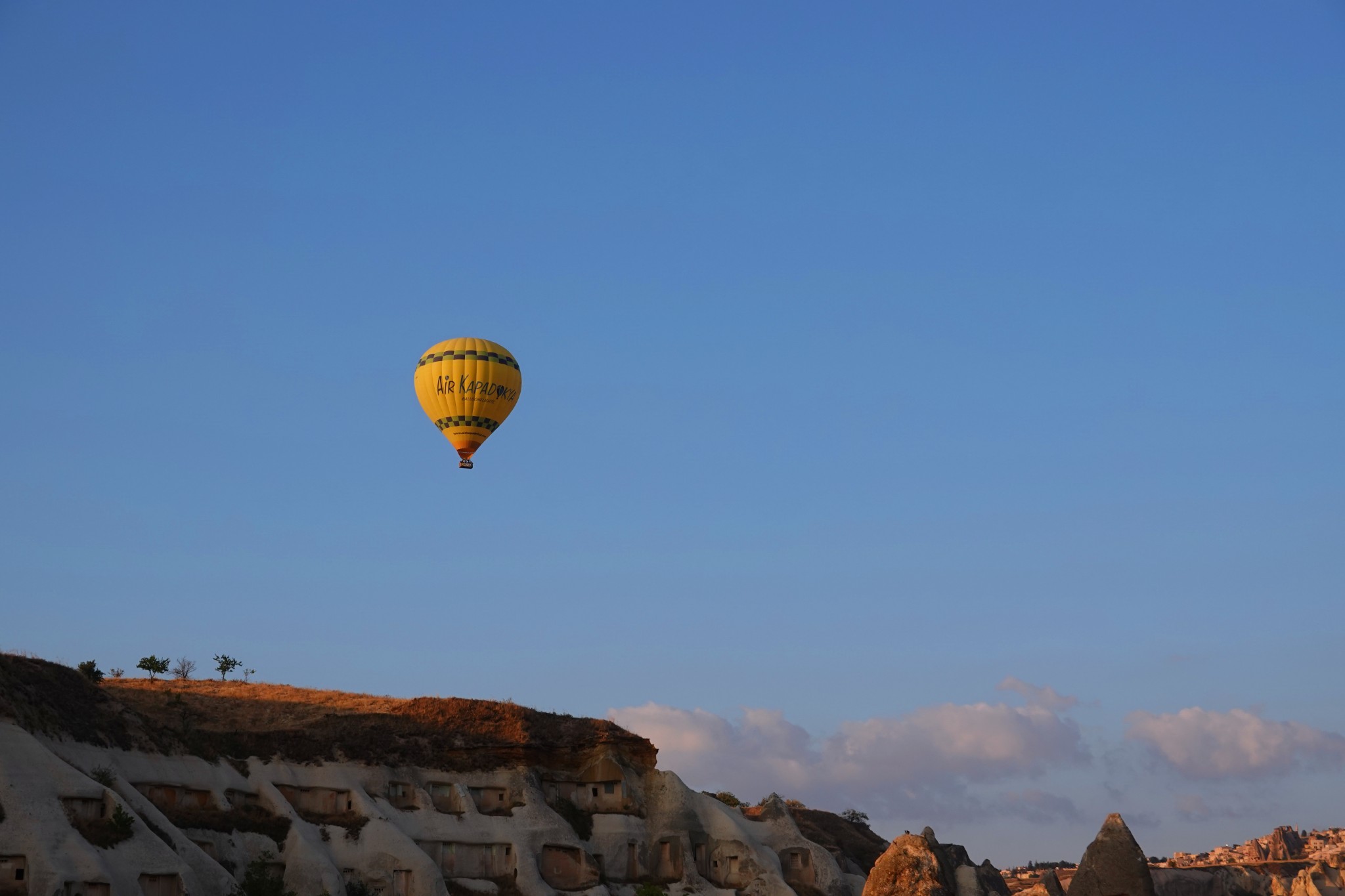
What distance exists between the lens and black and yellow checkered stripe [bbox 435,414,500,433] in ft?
270

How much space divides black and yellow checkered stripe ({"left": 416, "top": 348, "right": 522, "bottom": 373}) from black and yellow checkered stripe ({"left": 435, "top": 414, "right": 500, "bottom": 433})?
3.21 metres

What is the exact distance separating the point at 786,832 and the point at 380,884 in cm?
2443

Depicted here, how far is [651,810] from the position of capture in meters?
82.4

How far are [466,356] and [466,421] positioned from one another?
367cm

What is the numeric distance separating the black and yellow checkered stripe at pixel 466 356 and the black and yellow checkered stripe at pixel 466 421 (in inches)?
126

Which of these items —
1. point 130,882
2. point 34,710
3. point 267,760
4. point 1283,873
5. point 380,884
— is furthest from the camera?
point 1283,873

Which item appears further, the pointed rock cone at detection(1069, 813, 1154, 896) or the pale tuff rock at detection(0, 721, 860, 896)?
the pale tuff rock at detection(0, 721, 860, 896)

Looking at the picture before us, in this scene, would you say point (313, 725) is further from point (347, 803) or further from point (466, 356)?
point (466, 356)

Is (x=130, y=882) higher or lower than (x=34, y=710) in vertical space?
lower

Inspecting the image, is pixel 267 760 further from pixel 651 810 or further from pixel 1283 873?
pixel 1283 873

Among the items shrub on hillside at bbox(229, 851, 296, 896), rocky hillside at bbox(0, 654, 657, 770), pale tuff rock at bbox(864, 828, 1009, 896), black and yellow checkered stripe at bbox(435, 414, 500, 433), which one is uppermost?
black and yellow checkered stripe at bbox(435, 414, 500, 433)

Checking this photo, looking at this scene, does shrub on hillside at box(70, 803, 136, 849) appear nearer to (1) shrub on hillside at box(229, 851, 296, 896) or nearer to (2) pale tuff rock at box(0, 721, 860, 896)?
(2) pale tuff rock at box(0, 721, 860, 896)

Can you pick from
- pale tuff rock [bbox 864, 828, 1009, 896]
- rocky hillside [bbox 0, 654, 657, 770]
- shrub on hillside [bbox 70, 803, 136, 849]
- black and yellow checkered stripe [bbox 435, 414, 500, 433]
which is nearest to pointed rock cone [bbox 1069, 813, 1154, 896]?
pale tuff rock [bbox 864, 828, 1009, 896]

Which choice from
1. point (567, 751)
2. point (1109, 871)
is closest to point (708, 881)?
point (567, 751)
